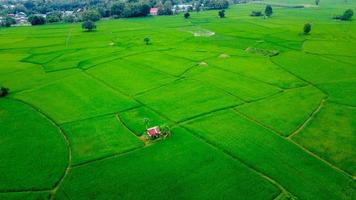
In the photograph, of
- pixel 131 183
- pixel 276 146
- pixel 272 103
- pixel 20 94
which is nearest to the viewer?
pixel 131 183

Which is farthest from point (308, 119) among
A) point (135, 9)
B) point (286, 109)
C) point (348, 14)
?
point (135, 9)

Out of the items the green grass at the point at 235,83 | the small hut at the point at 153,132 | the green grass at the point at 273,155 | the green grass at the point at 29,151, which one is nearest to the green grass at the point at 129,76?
the green grass at the point at 235,83

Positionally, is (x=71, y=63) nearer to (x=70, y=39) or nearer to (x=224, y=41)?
(x=70, y=39)

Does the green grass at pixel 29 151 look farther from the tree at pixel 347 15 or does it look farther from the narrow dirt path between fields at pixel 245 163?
the tree at pixel 347 15

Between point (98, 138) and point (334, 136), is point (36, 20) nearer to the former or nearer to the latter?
point (98, 138)

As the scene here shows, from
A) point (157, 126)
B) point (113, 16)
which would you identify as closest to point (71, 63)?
point (157, 126)

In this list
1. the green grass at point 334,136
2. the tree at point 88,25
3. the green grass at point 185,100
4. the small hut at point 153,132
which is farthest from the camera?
the tree at point 88,25

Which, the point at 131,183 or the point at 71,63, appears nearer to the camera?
the point at 131,183
